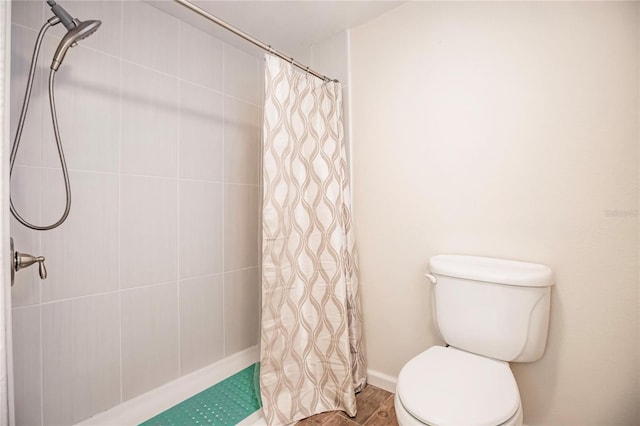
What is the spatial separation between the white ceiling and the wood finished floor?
211cm

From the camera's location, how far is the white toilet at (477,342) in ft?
3.11

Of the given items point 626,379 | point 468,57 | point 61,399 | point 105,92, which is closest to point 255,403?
point 61,399

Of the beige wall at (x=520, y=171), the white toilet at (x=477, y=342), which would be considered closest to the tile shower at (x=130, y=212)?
the beige wall at (x=520, y=171)

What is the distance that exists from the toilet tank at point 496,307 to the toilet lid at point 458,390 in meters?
0.07

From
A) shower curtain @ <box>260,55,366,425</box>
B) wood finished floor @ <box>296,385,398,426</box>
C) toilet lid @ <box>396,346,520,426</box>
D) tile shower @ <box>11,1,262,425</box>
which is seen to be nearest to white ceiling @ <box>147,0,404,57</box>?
tile shower @ <box>11,1,262,425</box>

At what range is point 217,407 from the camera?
1.56 m

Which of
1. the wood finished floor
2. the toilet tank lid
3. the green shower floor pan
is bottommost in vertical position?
the wood finished floor

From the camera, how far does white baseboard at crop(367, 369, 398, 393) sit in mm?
1688

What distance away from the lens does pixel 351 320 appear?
165cm

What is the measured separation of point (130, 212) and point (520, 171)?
1.83 meters

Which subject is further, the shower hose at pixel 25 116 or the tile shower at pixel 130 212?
the tile shower at pixel 130 212

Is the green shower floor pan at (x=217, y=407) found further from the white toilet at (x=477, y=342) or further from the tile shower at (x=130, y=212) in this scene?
the white toilet at (x=477, y=342)

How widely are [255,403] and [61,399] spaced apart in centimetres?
84

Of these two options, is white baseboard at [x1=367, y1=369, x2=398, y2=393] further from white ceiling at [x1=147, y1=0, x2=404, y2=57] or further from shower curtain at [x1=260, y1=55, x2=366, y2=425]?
white ceiling at [x1=147, y1=0, x2=404, y2=57]
